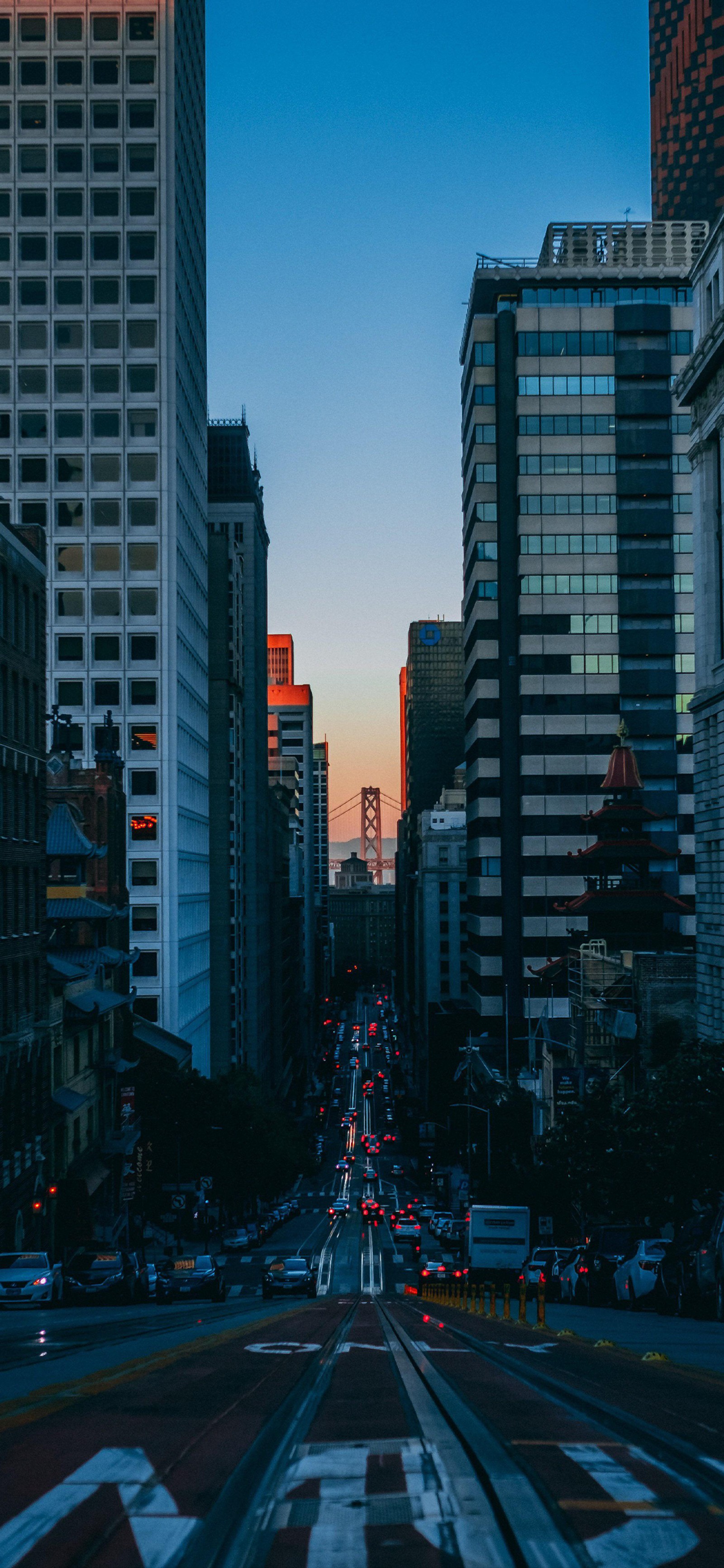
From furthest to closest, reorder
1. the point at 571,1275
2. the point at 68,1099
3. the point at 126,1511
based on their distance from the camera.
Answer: the point at 68,1099
the point at 571,1275
the point at 126,1511

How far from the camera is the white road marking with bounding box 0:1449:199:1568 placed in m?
6.40

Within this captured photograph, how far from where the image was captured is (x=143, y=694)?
260 ft

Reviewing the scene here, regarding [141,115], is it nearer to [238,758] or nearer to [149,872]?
[149,872]

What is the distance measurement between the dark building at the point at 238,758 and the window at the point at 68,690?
94.8 ft

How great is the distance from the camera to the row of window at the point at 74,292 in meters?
78.8

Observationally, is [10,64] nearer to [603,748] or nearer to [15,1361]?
[603,748]

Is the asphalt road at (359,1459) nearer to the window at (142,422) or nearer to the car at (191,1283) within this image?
the car at (191,1283)

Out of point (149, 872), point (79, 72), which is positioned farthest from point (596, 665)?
point (79, 72)

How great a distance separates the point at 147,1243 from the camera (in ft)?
246

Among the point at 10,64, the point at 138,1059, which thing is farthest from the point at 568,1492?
the point at 10,64

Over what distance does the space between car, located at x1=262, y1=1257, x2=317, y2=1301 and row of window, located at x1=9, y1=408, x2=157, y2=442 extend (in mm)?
50664

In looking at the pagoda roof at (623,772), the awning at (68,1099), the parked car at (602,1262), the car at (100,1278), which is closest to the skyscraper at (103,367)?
the awning at (68,1099)

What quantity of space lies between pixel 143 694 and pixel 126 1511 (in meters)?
73.7

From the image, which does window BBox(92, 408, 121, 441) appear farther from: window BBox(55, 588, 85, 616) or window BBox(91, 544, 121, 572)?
window BBox(55, 588, 85, 616)
